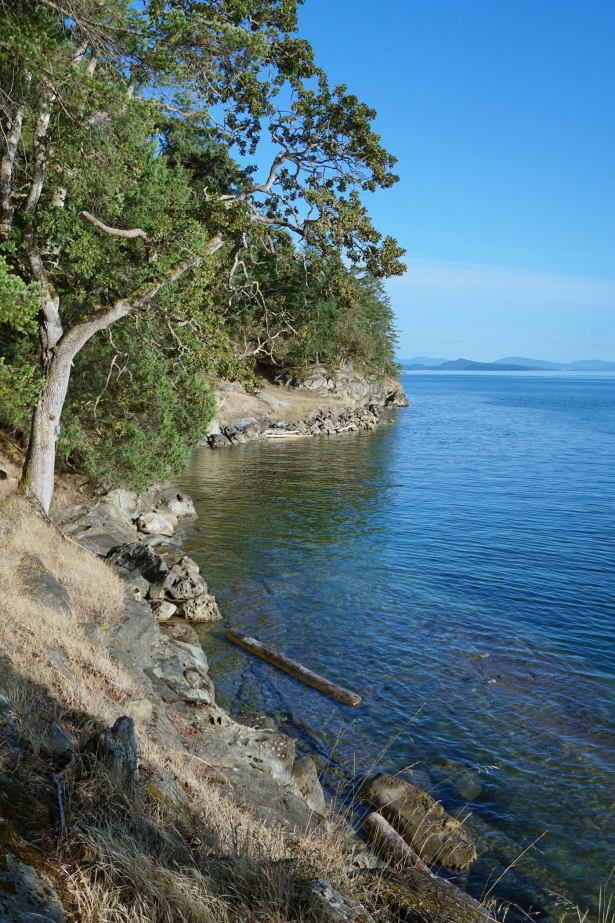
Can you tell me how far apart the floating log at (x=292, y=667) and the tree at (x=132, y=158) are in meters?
7.39

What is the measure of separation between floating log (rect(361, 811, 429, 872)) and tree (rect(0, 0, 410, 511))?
13330 mm

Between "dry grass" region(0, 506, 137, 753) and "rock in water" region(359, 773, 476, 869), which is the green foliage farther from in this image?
"rock in water" region(359, 773, 476, 869)

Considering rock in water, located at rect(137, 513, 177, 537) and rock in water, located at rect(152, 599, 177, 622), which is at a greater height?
rock in water, located at rect(137, 513, 177, 537)

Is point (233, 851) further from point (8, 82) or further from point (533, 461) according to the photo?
point (533, 461)

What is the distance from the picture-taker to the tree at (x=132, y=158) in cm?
1402

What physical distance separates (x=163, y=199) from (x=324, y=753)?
20197mm

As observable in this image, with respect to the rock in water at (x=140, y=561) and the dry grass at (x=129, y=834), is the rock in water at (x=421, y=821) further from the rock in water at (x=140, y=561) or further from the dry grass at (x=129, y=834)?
the rock in water at (x=140, y=561)

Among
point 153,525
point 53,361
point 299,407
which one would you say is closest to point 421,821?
point 53,361

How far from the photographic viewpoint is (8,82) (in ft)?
49.1

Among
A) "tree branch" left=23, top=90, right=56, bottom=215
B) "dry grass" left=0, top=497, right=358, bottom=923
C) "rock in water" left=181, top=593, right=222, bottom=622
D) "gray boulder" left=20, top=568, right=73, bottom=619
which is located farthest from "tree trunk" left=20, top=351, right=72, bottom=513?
"dry grass" left=0, top=497, right=358, bottom=923

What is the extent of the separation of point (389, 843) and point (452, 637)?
30.5 feet

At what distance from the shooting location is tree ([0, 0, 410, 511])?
1402cm

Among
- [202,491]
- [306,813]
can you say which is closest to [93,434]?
[202,491]

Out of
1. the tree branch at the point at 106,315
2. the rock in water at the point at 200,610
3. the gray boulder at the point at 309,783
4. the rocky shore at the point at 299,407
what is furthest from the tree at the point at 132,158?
the rocky shore at the point at 299,407
